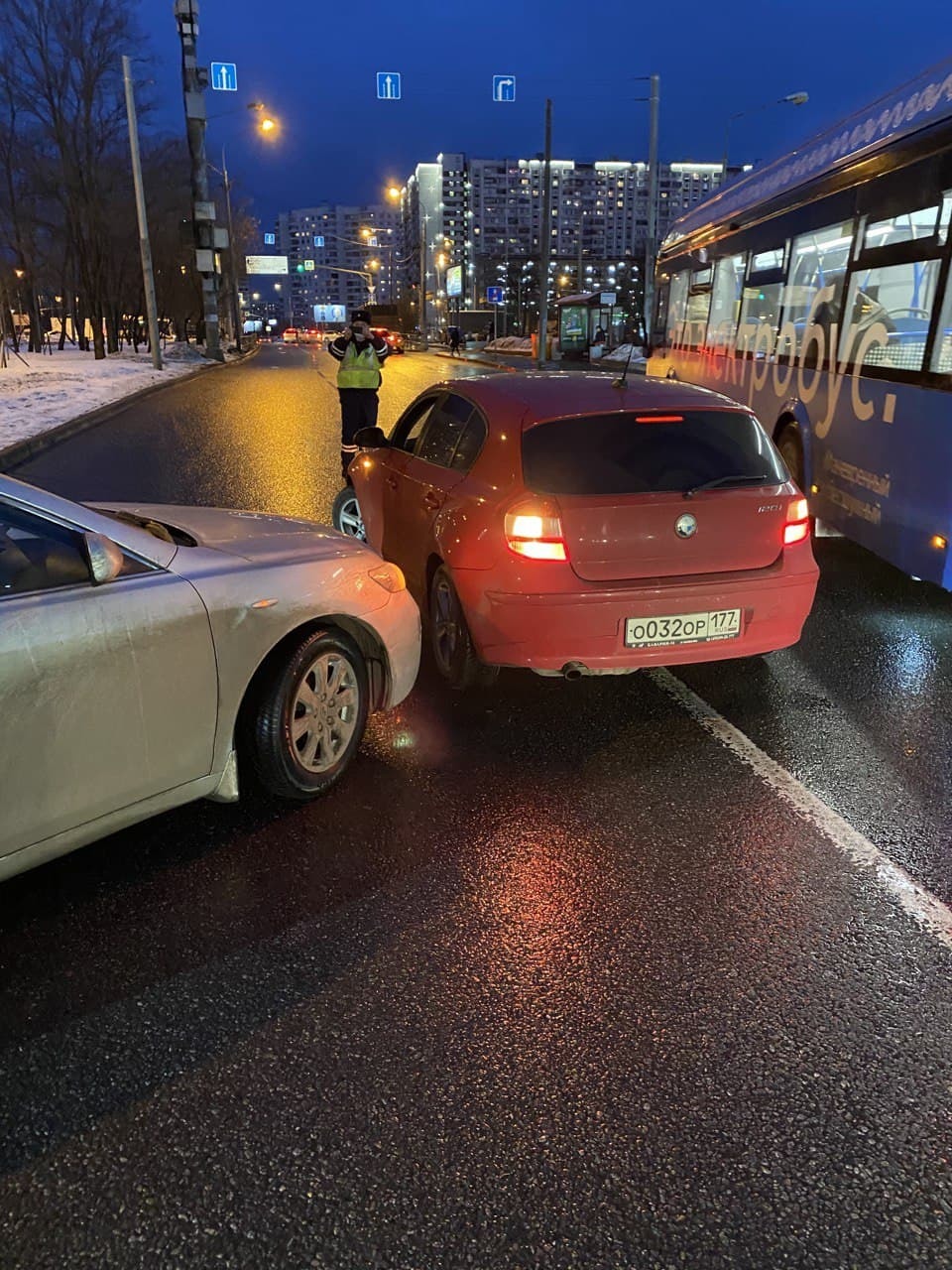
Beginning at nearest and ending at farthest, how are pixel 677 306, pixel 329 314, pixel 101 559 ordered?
pixel 101 559 < pixel 677 306 < pixel 329 314

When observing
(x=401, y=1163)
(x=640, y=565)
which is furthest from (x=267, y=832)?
(x=640, y=565)

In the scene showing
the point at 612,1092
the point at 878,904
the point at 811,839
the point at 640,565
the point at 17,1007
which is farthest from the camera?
the point at 640,565

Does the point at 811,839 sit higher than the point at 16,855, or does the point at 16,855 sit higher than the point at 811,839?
the point at 16,855

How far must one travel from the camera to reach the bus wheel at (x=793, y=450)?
26.5 feet

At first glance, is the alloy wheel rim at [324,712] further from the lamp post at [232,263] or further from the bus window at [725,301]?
the lamp post at [232,263]

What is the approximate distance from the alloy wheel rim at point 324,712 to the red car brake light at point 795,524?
A: 2.17 meters

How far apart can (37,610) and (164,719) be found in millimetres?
569

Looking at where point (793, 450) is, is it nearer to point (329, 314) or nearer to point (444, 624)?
point (444, 624)

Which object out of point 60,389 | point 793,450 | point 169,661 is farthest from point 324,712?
point 60,389

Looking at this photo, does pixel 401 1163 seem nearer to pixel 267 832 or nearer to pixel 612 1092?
pixel 612 1092

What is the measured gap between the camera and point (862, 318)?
271 inches

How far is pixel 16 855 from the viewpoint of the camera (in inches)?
112

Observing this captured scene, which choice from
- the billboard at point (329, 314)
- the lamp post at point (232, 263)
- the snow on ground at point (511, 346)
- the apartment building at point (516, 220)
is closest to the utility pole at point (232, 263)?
the lamp post at point (232, 263)

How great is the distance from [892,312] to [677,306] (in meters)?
6.62
